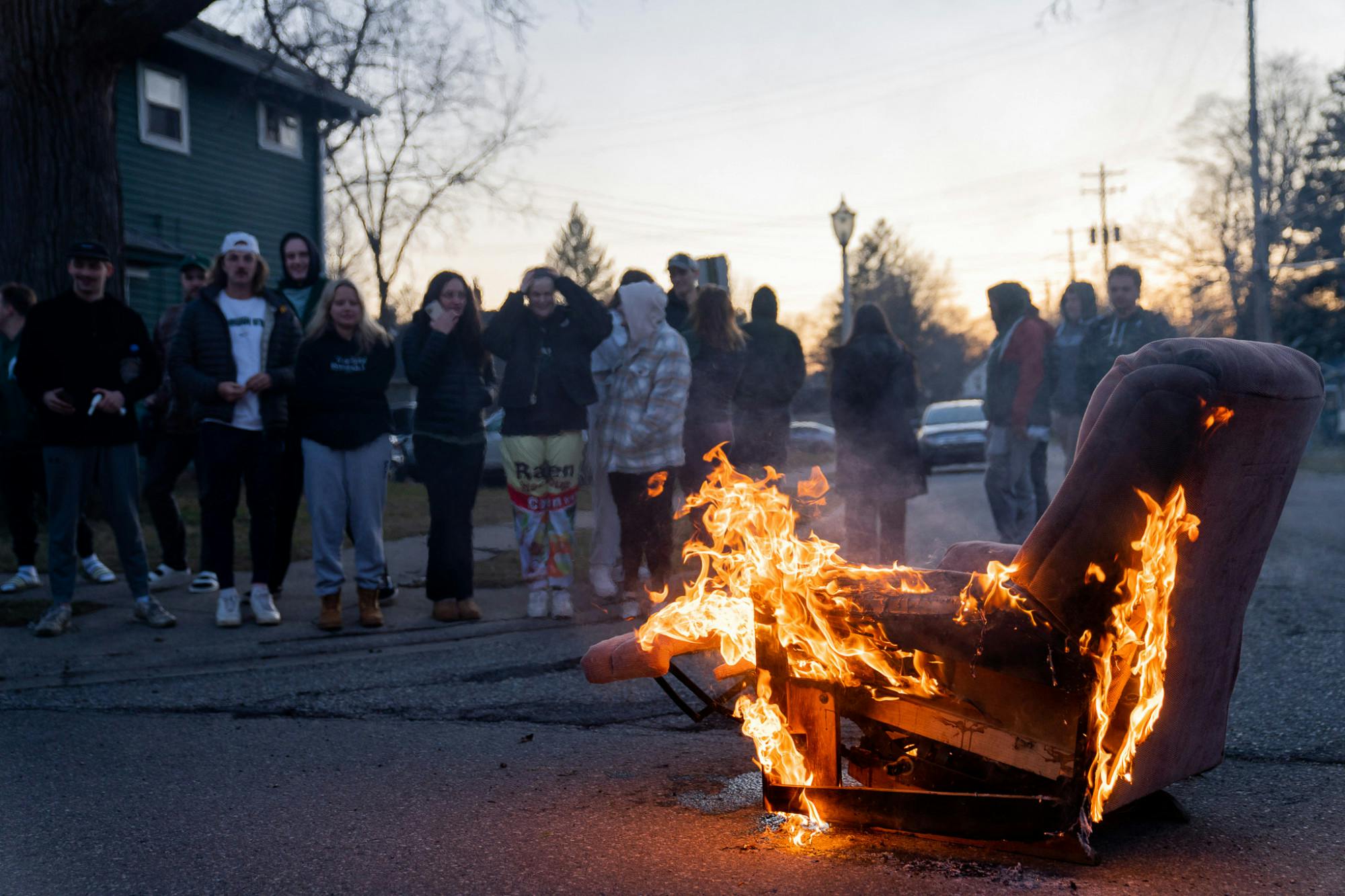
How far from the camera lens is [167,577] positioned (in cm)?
873

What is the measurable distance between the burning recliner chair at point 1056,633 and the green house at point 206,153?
60.2 feet

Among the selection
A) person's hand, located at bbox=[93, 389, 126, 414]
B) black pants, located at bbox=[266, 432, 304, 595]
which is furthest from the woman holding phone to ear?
person's hand, located at bbox=[93, 389, 126, 414]

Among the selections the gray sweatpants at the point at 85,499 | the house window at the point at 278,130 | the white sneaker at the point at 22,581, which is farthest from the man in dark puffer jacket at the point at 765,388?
the house window at the point at 278,130

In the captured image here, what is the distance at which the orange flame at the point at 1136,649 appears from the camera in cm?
283

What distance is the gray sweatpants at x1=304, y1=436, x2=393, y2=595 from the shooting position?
699 centimetres

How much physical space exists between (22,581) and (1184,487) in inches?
308

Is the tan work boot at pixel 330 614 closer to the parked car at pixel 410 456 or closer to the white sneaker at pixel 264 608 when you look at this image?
the white sneaker at pixel 264 608

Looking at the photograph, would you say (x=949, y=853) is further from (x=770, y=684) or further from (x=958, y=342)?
(x=958, y=342)

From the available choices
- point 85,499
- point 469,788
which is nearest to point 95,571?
point 85,499

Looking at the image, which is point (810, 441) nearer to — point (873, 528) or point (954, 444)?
point (954, 444)

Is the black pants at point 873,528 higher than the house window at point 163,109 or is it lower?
lower

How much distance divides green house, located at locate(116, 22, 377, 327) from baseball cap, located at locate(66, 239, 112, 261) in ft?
44.1

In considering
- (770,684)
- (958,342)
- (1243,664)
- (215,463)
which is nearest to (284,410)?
(215,463)

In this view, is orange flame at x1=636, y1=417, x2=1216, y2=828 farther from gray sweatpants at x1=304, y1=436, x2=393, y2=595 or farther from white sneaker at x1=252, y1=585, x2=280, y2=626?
white sneaker at x1=252, y1=585, x2=280, y2=626
